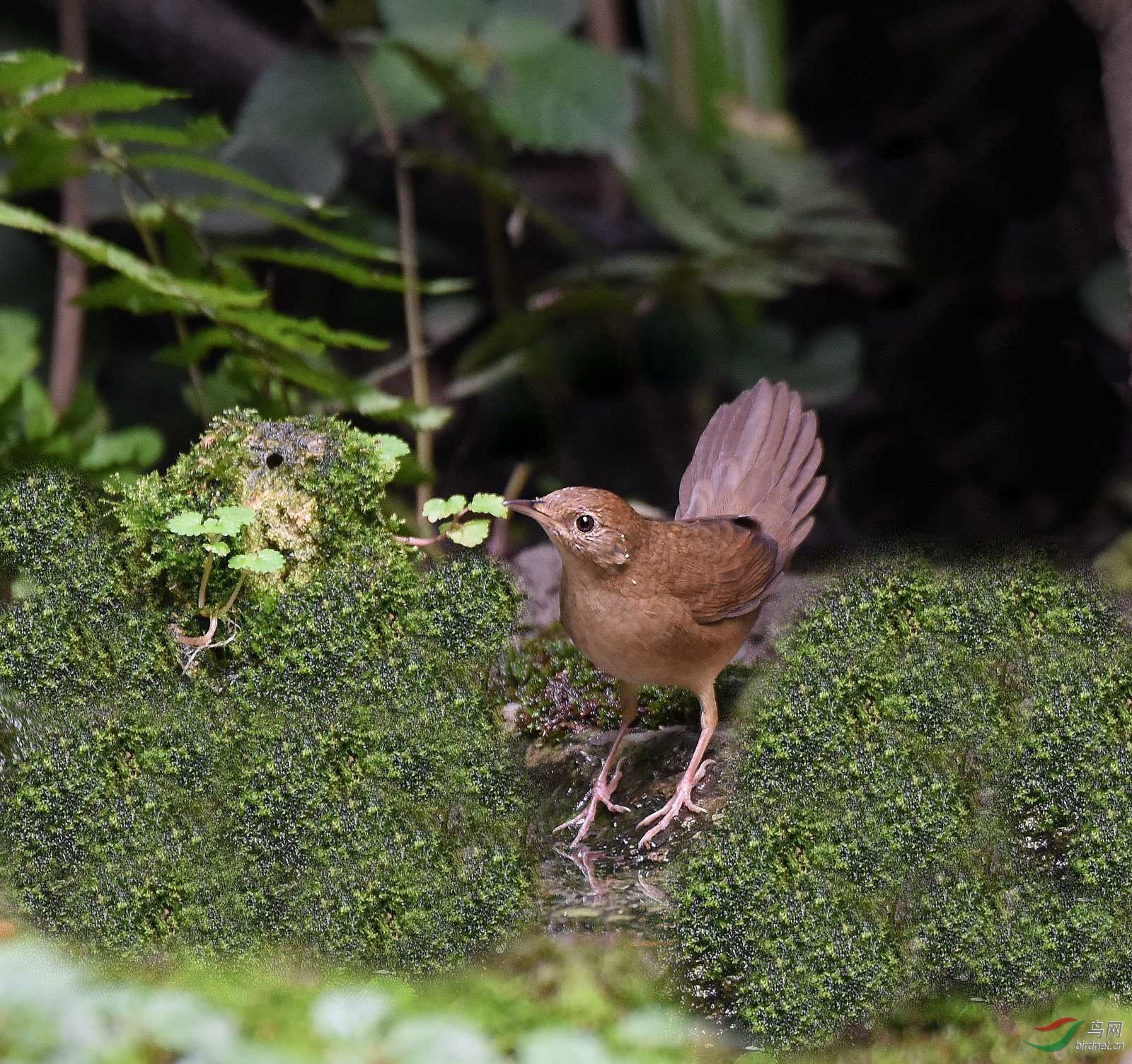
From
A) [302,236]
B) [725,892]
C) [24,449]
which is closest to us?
[725,892]

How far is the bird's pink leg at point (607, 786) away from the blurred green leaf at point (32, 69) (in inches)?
70.3

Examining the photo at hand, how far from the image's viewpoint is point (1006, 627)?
2463 millimetres

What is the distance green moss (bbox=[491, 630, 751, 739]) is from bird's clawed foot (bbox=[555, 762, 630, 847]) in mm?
197

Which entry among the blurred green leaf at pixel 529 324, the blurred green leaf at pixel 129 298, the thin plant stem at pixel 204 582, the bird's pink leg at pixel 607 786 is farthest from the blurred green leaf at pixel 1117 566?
the blurred green leaf at pixel 129 298

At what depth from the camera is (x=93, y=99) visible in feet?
9.23

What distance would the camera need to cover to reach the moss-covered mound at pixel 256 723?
2.24 meters

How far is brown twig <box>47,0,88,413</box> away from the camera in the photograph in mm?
3898

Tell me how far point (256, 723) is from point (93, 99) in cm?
149

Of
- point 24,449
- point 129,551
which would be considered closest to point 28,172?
point 24,449

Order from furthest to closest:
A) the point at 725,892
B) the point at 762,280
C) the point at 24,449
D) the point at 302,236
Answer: the point at 302,236 < the point at 762,280 < the point at 24,449 < the point at 725,892

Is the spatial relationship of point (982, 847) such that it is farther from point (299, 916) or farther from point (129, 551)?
point (129, 551)

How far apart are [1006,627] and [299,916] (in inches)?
57.1

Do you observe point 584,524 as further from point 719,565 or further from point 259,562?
point 259,562

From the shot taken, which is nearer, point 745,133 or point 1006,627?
point 1006,627
